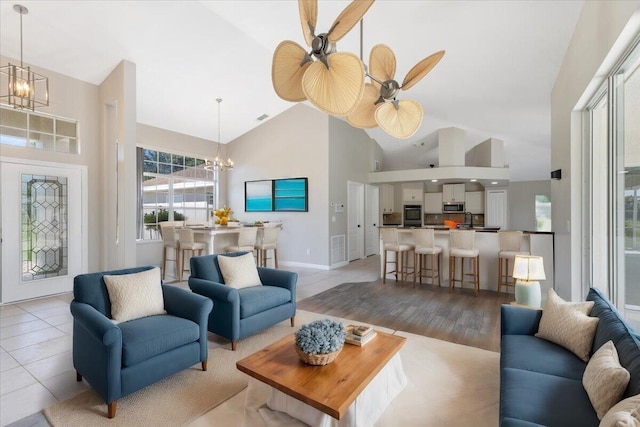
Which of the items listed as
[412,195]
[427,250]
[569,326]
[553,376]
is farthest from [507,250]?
[412,195]

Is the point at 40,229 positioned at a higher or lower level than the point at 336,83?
lower

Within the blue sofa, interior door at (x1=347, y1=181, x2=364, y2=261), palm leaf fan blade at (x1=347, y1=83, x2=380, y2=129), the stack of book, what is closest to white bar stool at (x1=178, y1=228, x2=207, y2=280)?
interior door at (x1=347, y1=181, x2=364, y2=261)

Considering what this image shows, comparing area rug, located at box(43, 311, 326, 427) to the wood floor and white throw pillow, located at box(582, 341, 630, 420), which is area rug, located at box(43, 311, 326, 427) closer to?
the wood floor

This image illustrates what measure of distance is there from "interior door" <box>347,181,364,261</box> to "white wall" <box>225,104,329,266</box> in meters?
1.07

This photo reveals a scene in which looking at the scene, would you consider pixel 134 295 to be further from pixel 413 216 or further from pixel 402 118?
pixel 413 216

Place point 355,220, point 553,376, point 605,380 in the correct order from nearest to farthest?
1. point 605,380
2. point 553,376
3. point 355,220

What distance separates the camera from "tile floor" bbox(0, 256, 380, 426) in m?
2.15

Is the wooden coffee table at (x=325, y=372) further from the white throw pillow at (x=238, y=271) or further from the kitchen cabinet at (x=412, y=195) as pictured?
the kitchen cabinet at (x=412, y=195)

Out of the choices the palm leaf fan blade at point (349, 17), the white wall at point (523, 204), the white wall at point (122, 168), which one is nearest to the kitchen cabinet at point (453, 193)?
the white wall at point (523, 204)

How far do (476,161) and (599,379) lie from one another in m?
8.21

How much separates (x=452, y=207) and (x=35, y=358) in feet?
31.9

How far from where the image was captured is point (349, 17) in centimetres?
158

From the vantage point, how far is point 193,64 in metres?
5.26

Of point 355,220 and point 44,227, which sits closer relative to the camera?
point 44,227
